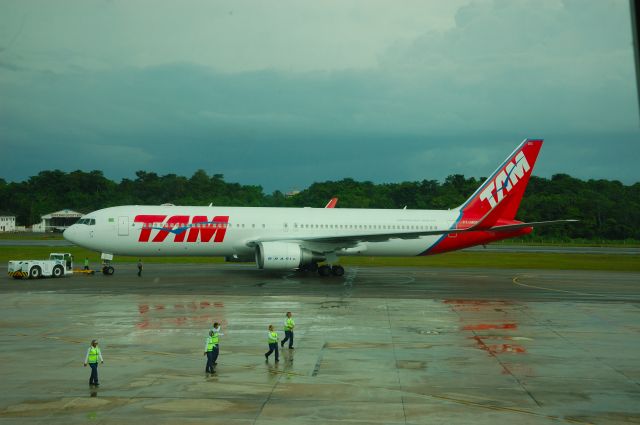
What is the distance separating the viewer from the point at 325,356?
56.0 feet

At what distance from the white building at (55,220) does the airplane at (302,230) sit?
103 metres

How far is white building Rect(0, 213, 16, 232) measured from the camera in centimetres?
14438

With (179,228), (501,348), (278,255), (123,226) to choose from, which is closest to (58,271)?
(123,226)

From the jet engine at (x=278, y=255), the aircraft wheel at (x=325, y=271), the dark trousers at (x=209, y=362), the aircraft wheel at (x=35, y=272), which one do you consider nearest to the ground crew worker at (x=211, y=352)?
the dark trousers at (x=209, y=362)

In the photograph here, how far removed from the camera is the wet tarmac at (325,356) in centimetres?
1225

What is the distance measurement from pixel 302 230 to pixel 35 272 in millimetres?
16843

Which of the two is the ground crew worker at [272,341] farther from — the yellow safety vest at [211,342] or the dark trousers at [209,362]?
the dark trousers at [209,362]

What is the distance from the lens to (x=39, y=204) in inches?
5842

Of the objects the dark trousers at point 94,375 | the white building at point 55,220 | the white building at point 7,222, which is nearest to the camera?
the dark trousers at point 94,375

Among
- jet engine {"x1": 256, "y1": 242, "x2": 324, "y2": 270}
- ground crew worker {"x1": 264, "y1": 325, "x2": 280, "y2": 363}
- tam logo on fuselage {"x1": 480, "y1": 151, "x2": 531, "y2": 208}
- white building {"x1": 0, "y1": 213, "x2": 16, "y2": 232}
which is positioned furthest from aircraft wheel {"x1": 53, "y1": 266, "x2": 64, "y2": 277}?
white building {"x1": 0, "y1": 213, "x2": 16, "y2": 232}

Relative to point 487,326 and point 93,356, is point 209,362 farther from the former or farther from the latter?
point 487,326

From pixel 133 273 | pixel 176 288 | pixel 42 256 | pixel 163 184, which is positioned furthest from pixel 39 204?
pixel 176 288

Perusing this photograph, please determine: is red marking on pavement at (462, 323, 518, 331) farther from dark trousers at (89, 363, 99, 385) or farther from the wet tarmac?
dark trousers at (89, 363, 99, 385)

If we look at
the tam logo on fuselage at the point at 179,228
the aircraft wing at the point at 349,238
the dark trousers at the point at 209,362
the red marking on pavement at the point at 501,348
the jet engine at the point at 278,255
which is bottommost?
the red marking on pavement at the point at 501,348
